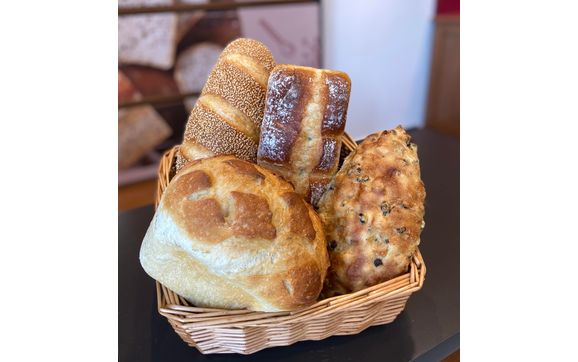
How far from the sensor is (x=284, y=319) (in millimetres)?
704

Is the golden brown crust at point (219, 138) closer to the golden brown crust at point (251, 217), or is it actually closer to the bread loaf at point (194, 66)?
the golden brown crust at point (251, 217)

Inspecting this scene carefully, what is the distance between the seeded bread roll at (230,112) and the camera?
1.02 meters

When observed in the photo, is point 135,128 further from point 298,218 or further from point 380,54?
point 298,218

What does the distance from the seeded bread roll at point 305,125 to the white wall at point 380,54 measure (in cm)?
221

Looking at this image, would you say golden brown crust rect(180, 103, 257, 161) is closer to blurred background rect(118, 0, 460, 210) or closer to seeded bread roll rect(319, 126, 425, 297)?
seeded bread roll rect(319, 126, 425, 297)

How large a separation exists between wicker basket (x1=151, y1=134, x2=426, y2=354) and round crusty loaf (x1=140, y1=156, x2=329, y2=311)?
3cm

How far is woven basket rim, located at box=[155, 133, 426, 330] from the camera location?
0.69 meters

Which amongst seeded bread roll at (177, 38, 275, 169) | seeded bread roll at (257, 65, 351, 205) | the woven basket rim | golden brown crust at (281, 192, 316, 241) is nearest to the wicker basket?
the woven basket rim

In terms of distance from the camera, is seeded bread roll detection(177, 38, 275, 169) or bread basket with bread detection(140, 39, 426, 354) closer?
bread basket with bread detection(140, 39, 426, 354)
